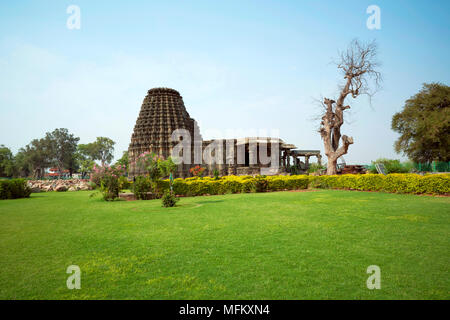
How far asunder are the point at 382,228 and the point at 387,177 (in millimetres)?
8176

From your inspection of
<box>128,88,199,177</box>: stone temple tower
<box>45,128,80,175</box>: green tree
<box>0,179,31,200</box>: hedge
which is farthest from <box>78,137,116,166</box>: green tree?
<box>0,179,31,200</box>: hedge

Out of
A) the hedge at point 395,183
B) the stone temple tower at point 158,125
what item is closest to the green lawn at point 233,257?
the hedge at point 395,183

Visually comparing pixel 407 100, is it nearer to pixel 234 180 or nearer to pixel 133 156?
pixel 234 180

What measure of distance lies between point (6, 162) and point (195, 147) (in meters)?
45.6

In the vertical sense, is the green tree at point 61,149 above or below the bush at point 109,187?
above

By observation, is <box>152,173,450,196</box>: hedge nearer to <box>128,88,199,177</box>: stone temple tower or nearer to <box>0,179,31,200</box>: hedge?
<box>0,179,31,200</box>: hedge

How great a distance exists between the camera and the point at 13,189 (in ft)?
48.4

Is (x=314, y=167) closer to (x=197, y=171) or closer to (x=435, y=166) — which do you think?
(x=435, y=166)

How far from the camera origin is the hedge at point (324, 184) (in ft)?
36.1

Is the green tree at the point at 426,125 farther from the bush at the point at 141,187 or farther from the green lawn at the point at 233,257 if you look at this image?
the bush at the point at 141,187

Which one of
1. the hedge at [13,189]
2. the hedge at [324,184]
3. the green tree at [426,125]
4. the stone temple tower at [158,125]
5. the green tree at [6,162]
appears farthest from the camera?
the green tree at [6,162]

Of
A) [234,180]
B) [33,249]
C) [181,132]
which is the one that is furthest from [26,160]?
[33,249]

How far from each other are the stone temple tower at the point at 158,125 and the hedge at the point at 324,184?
1338 cm

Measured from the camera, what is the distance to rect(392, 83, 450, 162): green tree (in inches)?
923
